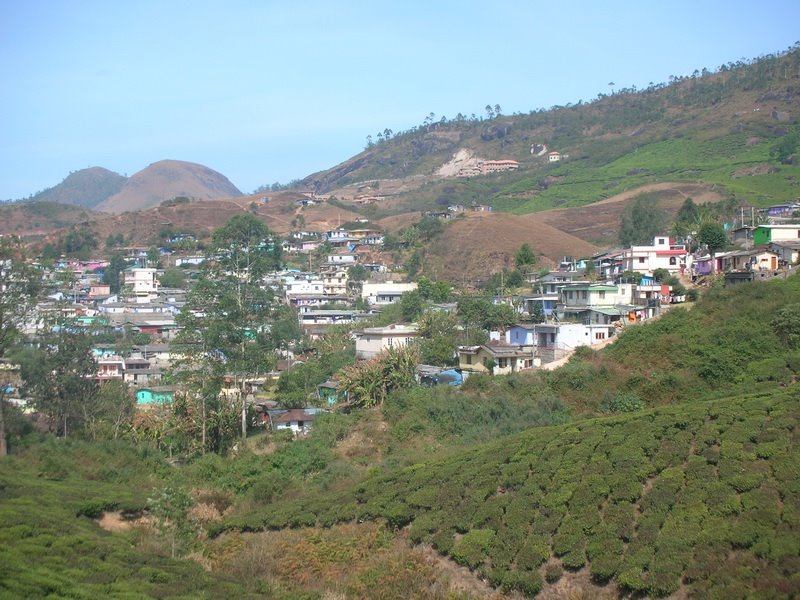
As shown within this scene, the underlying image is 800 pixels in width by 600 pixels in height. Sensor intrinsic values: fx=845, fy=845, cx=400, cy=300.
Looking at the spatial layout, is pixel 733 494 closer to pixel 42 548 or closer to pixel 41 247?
pixel 42 548

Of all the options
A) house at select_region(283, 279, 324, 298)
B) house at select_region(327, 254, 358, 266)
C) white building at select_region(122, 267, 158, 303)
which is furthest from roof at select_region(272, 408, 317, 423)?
house at select_region(327, 254, 358, 266)

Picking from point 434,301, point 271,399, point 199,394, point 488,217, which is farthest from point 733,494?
point 488,217

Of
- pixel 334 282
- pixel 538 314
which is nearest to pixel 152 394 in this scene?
pixel 538 314

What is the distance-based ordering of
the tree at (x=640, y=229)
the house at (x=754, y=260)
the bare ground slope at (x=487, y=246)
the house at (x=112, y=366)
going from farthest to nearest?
the bare ground slope at (x=487, y=246)
the tree at (x=640, y=229)
the house at (x=112, y=366)
the house at (x=754, y=260)

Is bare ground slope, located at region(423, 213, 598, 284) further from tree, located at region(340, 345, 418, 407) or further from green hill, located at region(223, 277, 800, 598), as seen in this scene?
green hill, located at region(223, 277, 800, 598)

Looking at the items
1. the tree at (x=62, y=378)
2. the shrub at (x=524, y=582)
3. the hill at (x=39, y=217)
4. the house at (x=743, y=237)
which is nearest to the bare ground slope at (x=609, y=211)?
the house at (x=743, y=237)

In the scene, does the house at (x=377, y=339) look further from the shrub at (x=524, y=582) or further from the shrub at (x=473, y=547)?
the shrub at (x=524, y=582)
